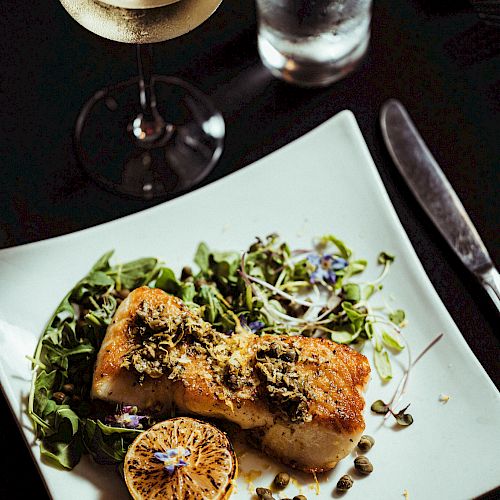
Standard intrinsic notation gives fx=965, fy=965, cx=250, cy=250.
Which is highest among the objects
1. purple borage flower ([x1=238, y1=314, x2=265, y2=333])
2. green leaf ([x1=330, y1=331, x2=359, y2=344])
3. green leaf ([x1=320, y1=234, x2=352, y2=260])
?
green leaf ([x1=320, y1=234, x2=352, y2=260])

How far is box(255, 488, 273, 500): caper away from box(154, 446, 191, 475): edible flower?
0.75ft

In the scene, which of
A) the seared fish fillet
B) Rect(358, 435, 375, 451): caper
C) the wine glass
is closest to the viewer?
the seared fish fillet

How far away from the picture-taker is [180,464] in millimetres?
2295

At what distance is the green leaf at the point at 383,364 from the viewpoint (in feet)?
8.75

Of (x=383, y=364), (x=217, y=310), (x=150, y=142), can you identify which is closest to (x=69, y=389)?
(x=217, y=310)

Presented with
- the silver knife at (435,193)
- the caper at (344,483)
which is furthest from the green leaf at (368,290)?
the caper at (344,483)

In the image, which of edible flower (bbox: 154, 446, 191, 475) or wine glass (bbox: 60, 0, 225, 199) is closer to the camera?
edible flower (bbox: 154, 446, 191, 475)

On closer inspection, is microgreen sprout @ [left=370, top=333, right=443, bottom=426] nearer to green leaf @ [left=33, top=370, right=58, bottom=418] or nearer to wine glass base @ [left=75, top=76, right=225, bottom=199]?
green leaf @ [left=33, top=370, right=58, bottom=418]

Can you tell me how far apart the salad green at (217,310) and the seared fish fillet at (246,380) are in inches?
4.1

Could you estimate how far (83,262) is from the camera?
2.80 m

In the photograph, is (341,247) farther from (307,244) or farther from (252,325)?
(252,325)

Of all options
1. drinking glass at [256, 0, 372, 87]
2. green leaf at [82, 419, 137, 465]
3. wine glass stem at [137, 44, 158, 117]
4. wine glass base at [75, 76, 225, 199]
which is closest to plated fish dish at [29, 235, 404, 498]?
green leaf at [82, 419, 137, 465]

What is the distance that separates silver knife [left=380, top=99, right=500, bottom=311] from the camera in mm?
2975

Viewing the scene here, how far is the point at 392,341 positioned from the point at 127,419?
785mm
